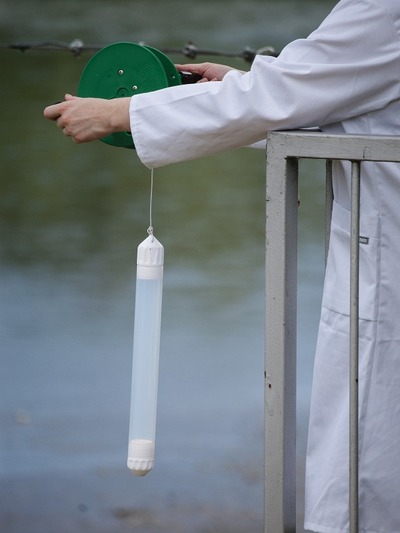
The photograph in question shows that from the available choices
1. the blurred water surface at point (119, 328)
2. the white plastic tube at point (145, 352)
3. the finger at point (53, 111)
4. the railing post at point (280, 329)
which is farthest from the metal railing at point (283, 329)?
the blurred water surface at point (119, 328)

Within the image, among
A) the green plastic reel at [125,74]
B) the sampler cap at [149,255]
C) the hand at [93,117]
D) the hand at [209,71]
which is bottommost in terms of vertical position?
the sampler cap at [149,255]

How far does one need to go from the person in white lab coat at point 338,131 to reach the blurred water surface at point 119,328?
1324 mm

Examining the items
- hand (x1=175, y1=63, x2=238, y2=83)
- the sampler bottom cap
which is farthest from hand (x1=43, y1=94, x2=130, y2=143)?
the sampler bottom cap

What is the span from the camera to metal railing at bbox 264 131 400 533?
1.71m

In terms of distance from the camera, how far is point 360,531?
185 cm

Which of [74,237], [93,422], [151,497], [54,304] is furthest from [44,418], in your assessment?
[74,237]

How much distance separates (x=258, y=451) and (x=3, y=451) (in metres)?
0.78

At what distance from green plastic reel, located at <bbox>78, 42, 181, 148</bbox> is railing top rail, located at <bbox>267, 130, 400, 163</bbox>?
277 millimetres

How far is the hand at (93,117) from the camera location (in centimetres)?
186

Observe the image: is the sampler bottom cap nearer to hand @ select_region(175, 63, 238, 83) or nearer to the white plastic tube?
the white plastic tube

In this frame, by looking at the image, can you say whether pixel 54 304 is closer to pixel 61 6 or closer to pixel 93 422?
pixel 93 422

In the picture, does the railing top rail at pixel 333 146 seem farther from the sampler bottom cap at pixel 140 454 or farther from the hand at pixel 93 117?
the sampler bottom cap at pixel 140 454

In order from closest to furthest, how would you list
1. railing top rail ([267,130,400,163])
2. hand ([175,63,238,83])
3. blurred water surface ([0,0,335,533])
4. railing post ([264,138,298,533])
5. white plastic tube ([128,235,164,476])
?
railing top rail ([267,130,400,163])
railing post ([264,138,298,533])
white plastic tube ([128,235,164,476])
hand ([175,63,238,83])
blurred water surface ([0,0,335,533])

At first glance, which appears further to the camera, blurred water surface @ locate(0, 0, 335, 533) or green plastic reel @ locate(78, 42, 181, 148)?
blurred water surface @ locate(0, 0, 335, 533)
